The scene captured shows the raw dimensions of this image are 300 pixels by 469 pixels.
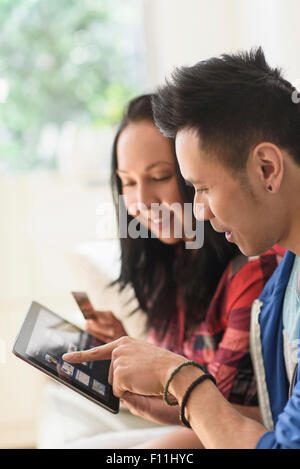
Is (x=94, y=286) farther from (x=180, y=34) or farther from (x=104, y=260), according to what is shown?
(x=180, y=34)

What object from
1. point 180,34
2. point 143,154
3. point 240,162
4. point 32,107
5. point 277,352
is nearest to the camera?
point 240,162

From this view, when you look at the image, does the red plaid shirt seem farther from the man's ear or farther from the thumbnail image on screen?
the man's ear

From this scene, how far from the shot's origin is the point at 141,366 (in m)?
0.86

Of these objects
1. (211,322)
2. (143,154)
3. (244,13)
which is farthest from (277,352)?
(244,13)

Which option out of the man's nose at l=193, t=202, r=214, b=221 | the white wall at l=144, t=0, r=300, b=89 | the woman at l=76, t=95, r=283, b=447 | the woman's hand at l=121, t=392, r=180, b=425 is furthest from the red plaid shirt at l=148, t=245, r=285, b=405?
the white wall at l=144, t=0, r=300, b=89

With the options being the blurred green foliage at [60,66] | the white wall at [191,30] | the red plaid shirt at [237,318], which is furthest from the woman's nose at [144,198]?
the blurred green foliage at [60,66]

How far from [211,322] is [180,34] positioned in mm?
1491

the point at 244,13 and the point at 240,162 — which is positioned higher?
the point at 244,13

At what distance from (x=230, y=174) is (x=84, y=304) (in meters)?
0.53

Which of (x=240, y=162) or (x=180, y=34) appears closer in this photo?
(x=240, y=162)

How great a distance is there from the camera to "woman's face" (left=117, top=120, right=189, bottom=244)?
4.09 feet

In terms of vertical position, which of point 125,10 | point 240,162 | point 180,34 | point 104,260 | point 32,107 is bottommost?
point 104,260

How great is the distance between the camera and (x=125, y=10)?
8.64 ft

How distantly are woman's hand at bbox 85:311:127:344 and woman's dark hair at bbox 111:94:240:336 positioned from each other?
162mm
